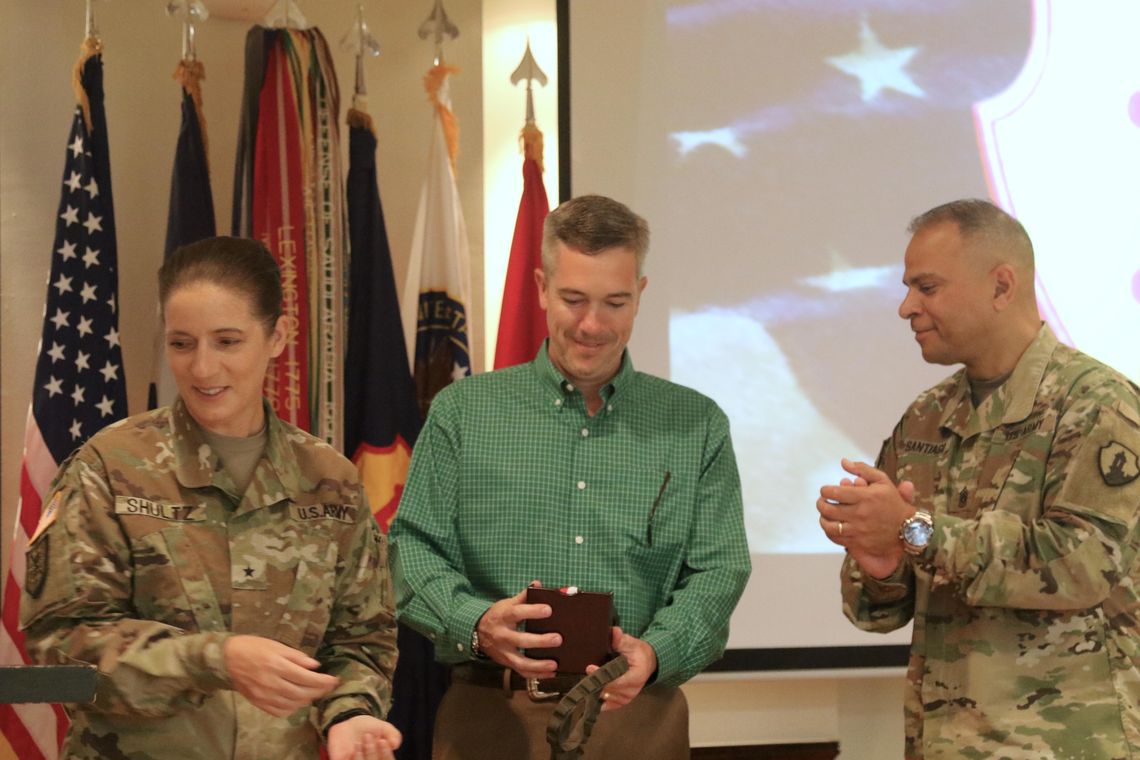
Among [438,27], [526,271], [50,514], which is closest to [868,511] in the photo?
[50,514]

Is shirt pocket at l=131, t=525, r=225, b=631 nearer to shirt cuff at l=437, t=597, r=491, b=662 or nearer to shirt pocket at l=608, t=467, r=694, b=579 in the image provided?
shirt cuff at l=437, t=597, r=491, b=662

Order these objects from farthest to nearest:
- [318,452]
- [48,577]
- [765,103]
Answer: [765,103] < [318,452] < [48,577]

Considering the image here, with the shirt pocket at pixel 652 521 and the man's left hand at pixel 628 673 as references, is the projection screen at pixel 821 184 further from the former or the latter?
the man's left hand at pixel 628 673

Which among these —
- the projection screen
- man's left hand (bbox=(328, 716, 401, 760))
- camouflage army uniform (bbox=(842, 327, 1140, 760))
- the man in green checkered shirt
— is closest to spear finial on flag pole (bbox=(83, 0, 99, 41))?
the projection screen

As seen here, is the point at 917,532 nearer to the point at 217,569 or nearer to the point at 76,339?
the point at 217,569

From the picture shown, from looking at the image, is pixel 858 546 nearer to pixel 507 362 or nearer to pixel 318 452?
pixel 318 452

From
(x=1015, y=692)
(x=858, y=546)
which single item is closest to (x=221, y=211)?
(x=858, y=546)

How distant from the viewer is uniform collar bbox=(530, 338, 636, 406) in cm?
270

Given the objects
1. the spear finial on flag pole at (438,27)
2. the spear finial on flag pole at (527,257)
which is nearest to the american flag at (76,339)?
the spear finial on flag pole at (438,27)

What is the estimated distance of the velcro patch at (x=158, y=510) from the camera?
1.97 meters

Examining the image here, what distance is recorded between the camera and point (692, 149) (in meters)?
3.83

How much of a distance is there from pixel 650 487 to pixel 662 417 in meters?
0.17

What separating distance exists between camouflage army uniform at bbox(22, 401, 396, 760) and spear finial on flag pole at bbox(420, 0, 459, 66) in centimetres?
183

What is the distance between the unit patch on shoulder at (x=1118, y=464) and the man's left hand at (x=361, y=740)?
1287mm
